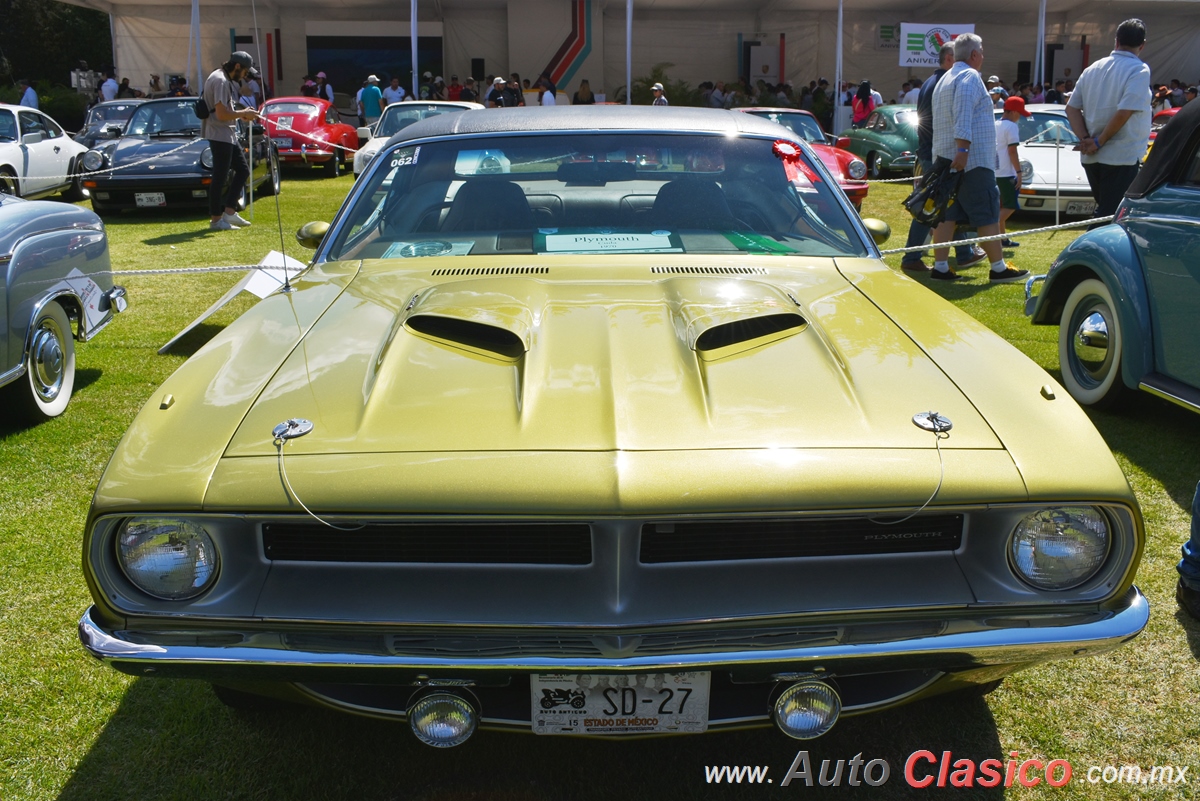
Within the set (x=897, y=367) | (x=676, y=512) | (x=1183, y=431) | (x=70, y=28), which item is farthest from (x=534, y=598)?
(x=70, y=28)

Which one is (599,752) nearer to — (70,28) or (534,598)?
(534,598)

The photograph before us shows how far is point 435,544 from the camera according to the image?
6.25ft

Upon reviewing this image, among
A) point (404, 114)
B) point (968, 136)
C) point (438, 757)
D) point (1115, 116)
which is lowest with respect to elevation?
point (438, 757)

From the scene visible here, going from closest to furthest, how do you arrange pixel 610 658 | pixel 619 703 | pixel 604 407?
pixel 610 658 < pixel 619 703 < pixel 604 407

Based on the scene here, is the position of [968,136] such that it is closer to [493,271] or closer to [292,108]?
[493,271]

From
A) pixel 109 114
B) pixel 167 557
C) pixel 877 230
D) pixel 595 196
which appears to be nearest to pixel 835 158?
pixel 877 230

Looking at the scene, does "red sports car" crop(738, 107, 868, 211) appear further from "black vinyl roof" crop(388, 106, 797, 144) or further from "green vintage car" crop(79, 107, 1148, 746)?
"green vintage car" crop(79, 107, 1148, 746)

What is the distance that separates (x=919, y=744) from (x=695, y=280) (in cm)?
135

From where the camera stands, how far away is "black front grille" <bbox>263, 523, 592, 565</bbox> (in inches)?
73.9

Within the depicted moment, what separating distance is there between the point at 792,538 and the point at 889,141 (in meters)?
14.7

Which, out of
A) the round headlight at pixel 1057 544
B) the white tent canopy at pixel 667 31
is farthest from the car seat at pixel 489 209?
the white tent canopy at pixel 667 31

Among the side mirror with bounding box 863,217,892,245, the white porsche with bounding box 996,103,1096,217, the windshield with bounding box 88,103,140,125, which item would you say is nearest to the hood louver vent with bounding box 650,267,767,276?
the side mirror with bounding box 863,217,892,245

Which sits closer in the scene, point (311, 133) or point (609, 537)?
point (609, 537)

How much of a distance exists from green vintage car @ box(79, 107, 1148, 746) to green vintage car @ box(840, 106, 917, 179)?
45.4 feet
